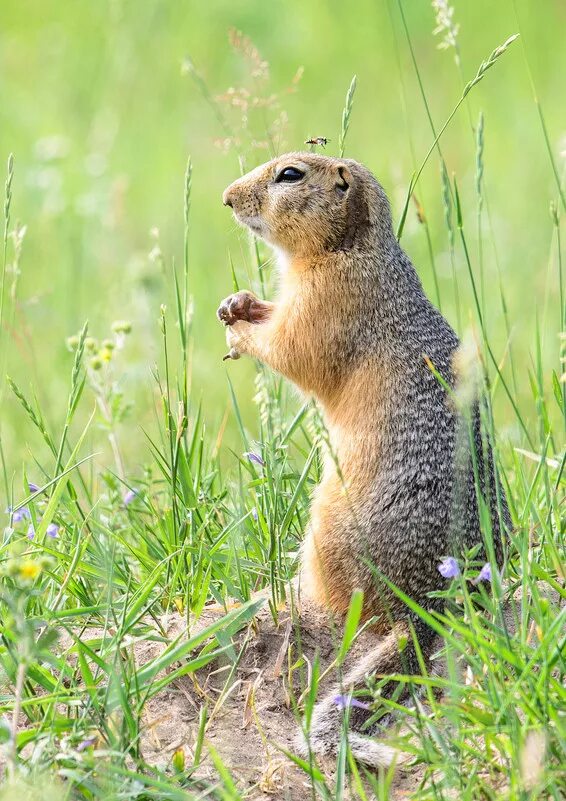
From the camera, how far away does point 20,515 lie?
4.05m

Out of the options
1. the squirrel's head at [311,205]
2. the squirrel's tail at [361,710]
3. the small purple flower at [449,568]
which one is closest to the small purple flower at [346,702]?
the squirrel's tail at [361,710]

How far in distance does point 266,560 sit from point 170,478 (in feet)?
1.49

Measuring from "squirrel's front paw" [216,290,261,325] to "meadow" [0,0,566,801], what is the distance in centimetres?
23

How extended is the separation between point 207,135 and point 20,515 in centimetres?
794

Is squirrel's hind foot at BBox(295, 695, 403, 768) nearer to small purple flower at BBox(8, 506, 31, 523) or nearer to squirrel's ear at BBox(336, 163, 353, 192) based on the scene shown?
small purple flower at BBox(8, 506, 31, 523)

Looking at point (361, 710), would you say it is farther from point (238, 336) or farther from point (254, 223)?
point (254, 223)

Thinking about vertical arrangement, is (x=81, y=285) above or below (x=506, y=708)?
above

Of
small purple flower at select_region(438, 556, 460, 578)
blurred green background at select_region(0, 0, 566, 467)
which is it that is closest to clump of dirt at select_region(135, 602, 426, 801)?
small purple flower at select_region(438, 556, 460, 578)

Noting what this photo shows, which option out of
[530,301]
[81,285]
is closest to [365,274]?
[530,301]

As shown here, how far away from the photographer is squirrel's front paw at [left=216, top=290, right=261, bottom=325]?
5.00 meters

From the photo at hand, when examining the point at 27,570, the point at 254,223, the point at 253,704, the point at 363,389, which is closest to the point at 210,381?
the point at 254,223

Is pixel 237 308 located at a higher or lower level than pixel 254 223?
lower

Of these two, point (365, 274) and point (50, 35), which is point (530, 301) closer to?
point (365, 274)

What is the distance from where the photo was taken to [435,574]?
→ 396 centimetres
